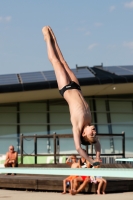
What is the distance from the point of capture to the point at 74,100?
7.32 m

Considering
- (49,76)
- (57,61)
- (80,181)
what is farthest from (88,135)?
(49,76)

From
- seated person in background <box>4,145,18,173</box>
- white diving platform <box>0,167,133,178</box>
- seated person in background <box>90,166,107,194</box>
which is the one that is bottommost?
seated person in background <box>90,166,107,194</box>

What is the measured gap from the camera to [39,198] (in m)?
10.8

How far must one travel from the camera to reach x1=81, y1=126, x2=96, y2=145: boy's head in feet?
21.8

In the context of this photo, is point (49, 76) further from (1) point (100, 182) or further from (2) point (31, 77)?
(1) point (100, 182)

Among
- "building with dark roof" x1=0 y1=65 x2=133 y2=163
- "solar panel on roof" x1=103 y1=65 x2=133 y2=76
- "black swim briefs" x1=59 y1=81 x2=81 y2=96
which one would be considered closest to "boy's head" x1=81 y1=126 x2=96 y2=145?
"black swim briefs" x1=59 y1=81 x2=81 y2=96

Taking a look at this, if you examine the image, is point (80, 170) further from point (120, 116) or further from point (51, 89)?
point (120, 116)

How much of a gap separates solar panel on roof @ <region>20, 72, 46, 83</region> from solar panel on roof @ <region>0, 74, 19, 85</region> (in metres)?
0.46

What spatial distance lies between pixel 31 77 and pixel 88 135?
59.8 feet

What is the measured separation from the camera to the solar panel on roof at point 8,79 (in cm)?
2266

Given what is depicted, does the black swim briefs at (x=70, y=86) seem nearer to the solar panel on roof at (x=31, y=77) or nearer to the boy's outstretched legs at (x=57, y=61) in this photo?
the boy's outstretched legs at (x=57, y=61)

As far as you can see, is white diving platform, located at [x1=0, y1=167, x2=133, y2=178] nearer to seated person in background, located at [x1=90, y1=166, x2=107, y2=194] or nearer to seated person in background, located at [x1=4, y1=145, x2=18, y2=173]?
seated person in background, located at [x1=90, y1=166, x2=107, y2=194]

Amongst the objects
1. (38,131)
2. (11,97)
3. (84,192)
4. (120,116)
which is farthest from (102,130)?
(84,192)

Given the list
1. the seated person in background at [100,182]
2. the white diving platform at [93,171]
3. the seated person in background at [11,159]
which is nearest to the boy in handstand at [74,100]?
the white diving platform at [93,171]
